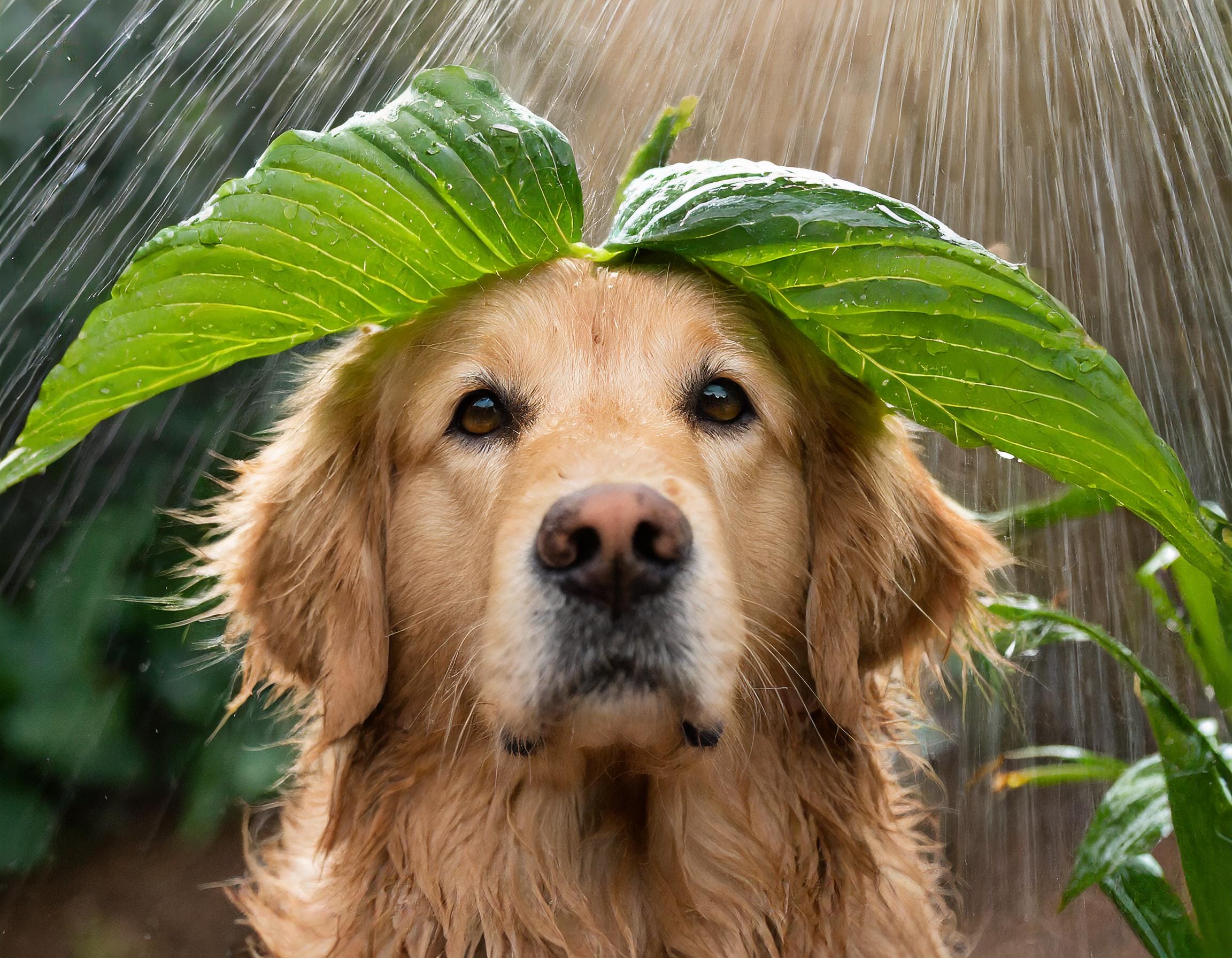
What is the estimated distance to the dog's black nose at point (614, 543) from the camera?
1.39 m

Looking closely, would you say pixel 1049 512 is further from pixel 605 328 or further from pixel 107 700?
pixel 107 700

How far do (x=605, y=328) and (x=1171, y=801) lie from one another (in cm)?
147

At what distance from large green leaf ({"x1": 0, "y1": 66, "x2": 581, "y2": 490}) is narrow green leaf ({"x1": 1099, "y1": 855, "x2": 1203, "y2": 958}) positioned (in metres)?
1.88

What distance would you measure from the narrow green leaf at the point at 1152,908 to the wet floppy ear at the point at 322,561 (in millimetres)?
1607

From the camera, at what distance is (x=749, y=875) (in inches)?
72.3

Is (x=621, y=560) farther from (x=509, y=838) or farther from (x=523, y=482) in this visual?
(x=509, y=838)

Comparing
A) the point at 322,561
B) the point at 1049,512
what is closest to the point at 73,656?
the point at 322,561

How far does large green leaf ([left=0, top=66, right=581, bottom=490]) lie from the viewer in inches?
57.1

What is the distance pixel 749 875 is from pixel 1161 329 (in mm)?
3724

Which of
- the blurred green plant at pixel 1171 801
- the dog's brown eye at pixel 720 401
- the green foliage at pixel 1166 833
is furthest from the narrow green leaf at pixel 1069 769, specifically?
the dog's brown eye at pixel 720 401

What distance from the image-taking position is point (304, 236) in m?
1.49

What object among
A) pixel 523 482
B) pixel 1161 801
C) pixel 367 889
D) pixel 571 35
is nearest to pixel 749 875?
pixel 367 889

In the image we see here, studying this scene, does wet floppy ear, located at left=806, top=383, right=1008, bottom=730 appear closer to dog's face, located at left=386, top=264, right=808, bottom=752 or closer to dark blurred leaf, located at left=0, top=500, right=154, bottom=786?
dog's face, located at left=386, top=264, right=808, bottom=752

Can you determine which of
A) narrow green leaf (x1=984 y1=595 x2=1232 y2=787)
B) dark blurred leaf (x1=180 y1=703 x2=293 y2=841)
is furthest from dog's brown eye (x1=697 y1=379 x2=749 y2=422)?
dark blurred leaf (x1=180 y1=703 x2=293 y2=841)
